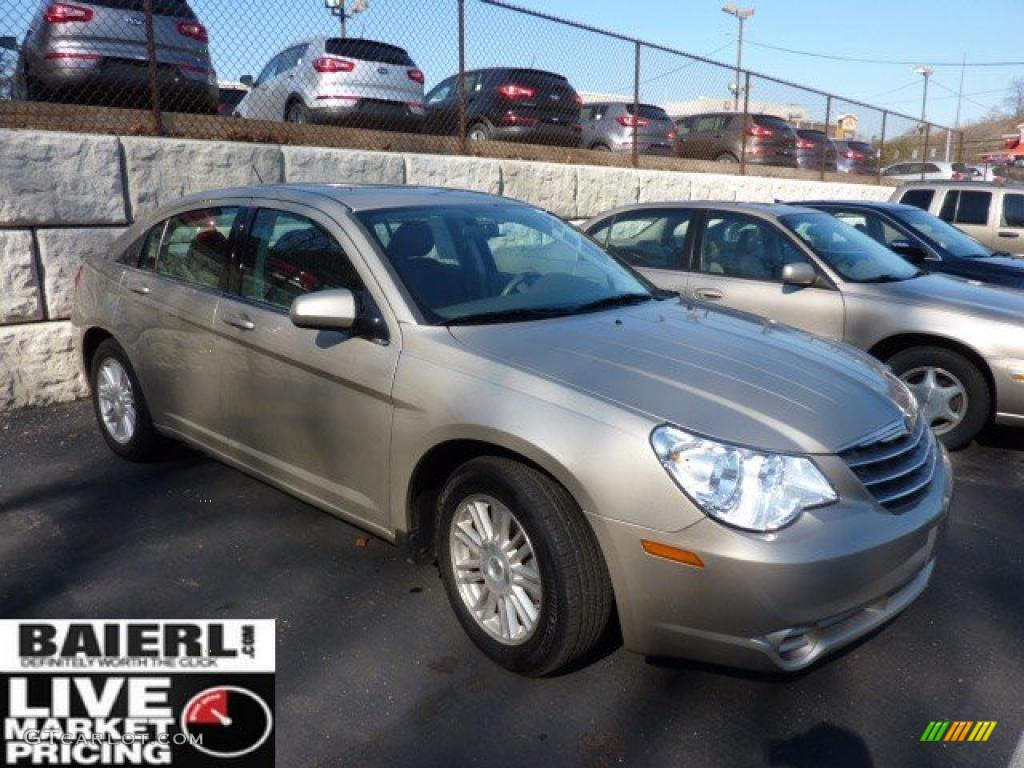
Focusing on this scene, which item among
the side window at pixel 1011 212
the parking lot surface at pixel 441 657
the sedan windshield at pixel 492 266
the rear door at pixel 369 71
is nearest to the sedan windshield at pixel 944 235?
the side window at pixel 1011 212

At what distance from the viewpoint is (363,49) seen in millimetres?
9617

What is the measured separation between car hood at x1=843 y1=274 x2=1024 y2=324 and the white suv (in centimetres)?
A: 591

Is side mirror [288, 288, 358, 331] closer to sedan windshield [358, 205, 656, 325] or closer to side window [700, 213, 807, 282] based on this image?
sedan windshield [358, 205, 656, 325]

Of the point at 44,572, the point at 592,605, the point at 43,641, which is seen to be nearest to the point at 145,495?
the point at 44,572

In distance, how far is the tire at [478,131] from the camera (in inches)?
448

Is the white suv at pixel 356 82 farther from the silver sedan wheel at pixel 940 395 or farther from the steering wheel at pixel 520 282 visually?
the steering wheel at pixel 520 282

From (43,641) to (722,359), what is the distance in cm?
262

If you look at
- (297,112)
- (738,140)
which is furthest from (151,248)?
(738,140)

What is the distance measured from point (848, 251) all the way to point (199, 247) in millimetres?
4375

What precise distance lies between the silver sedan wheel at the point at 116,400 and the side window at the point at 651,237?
356cm

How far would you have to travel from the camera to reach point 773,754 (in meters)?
2.55

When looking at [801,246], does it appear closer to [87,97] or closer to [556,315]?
[556,315]

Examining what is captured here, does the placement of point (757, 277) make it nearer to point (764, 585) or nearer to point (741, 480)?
point (741, 480)

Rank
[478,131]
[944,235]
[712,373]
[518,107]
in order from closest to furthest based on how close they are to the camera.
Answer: [712,373] < [944,235] < [518,107] < [478,131]
